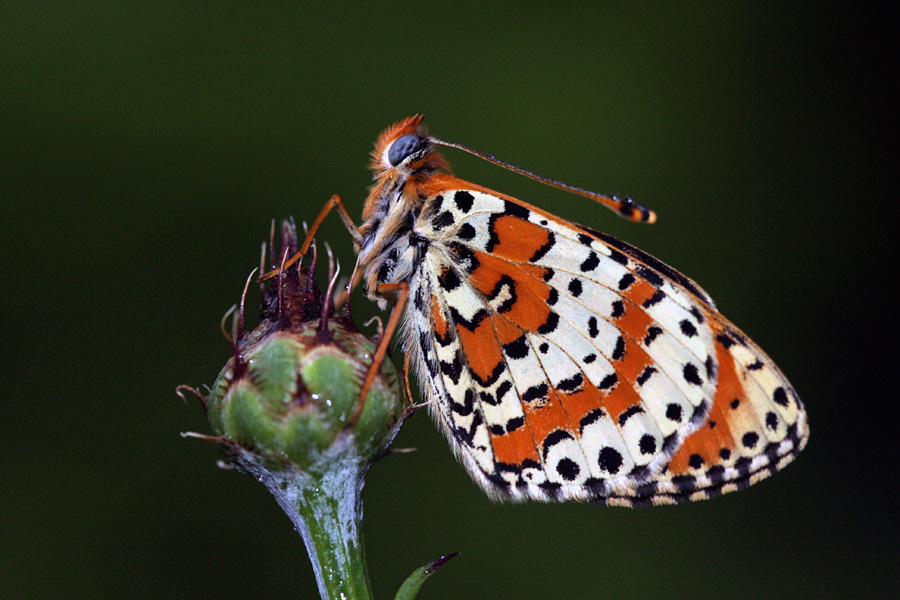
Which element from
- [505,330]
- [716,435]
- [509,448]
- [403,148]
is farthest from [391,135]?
[716,435]

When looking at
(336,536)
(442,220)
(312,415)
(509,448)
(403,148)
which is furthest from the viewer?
(403,148)

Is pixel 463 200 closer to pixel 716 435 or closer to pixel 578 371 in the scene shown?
pixel 578 371

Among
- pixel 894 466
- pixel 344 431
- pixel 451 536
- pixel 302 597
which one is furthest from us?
pixel 894 466

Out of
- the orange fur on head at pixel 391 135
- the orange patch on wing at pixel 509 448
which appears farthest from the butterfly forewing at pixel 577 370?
the orange fur on head at pixel 391 135

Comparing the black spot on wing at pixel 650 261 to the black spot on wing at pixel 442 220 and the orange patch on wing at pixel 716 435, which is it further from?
the black spot on wing at pixel 442 220

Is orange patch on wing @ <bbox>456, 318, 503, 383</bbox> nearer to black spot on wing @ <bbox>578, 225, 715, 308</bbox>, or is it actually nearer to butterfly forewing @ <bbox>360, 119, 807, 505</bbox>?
butterfly forewing @ <bbox>360, 119, 807, 505</bbox>

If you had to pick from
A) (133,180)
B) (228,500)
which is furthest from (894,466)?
(133,180)

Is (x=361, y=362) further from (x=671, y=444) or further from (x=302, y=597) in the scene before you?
(x=302, y=597)

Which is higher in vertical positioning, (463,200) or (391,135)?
(391,135)
